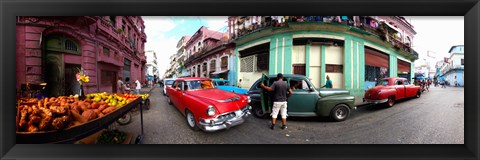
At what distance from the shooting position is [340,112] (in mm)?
2219

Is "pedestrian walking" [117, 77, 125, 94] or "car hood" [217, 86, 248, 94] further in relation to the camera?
"car hood" [217, 86, 248, 94]

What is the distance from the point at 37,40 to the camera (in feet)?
5.16

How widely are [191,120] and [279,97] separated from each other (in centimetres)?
136

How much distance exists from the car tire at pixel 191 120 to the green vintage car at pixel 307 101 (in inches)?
36.2

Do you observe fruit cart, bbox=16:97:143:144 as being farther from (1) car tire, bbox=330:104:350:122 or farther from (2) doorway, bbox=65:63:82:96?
(1) car tire, bbox=330:104:350:122

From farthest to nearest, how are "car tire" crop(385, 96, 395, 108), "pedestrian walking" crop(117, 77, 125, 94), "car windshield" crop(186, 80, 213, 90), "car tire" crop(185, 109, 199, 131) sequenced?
"car tire" crop(385, 96, 395, 108) < "car windshield" crop(186, 80, 213, 90) < "pedestrian walking" crop(117, 77, 125, 94) < "car tire" crop(185, 109, 199, 131)

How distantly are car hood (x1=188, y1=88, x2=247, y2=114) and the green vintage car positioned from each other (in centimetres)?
31

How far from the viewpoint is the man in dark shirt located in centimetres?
192

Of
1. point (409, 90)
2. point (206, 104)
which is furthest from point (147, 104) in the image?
point (409, 90)

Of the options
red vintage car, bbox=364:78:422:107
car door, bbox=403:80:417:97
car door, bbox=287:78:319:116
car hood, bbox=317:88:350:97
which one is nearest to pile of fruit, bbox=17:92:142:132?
car door, bbox=287:78:319:116
